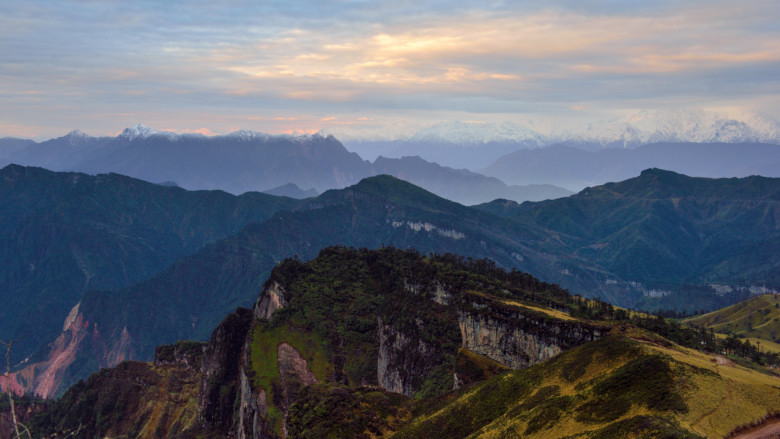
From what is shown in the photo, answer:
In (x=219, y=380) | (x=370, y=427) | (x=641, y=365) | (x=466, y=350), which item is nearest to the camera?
(x=641, y=365)

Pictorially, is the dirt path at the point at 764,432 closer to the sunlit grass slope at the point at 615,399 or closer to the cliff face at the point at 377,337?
the sunlit grass slope at the point at 615,399

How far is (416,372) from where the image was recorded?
4688 inches

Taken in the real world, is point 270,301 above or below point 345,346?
above

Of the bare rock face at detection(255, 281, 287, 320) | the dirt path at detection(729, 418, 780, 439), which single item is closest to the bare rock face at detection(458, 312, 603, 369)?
the dirt path at detection(729, 418, 780, 439)

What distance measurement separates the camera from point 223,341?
150000mm

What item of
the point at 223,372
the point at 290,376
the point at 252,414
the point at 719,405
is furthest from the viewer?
the point at 223,372

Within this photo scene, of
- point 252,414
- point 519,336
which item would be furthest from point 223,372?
point 519,336

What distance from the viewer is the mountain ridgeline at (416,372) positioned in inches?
2162

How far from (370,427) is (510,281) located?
2838 inches

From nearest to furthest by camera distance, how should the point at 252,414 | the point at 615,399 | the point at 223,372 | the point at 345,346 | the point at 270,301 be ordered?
1. the point at 615,399
2. the point at 252,414
3. the point at 345,346
4. the point at 223,372
5. the point at 270,301

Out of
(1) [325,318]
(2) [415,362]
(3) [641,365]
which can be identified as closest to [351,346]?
(1) [325,318]

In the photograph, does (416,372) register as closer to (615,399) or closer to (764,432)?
(615,399)

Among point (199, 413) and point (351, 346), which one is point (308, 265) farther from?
point (199, 413)

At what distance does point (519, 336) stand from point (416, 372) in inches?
1311
